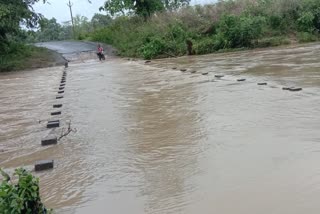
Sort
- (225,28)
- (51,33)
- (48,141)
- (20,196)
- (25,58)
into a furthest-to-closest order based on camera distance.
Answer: (51,33)
(25,58)
(225,28)
(48,141)
(20,196)

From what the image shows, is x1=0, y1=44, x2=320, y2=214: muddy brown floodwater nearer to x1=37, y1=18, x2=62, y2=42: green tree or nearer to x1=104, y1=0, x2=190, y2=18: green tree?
x1=104, y1=0, x2=190, y2=18: green tree

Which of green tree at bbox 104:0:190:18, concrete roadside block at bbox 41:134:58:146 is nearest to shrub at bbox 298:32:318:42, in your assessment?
green tree at bbox 104:0:190:18

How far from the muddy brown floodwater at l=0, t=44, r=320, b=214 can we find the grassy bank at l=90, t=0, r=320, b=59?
15.8 m

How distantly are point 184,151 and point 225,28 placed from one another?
2256 cm

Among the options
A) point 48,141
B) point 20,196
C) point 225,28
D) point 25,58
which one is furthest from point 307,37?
point 20,196

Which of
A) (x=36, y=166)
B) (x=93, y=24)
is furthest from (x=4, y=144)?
(x=93, y=24)

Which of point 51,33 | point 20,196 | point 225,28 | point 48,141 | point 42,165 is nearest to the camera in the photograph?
point 20,196

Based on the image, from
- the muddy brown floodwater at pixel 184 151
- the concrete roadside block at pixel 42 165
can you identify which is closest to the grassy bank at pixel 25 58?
the muddy brown floodwater at pixel 184 151

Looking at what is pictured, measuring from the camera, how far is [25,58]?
Result: 97.9ft

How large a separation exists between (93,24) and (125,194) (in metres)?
64.1

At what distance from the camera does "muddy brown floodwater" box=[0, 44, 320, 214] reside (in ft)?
13.0

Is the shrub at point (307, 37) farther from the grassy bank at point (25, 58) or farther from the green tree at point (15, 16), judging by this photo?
the green tree at point (15, 16)

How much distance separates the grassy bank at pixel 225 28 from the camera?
2662 centimetres

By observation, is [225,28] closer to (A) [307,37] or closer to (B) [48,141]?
(A) [307,37]
